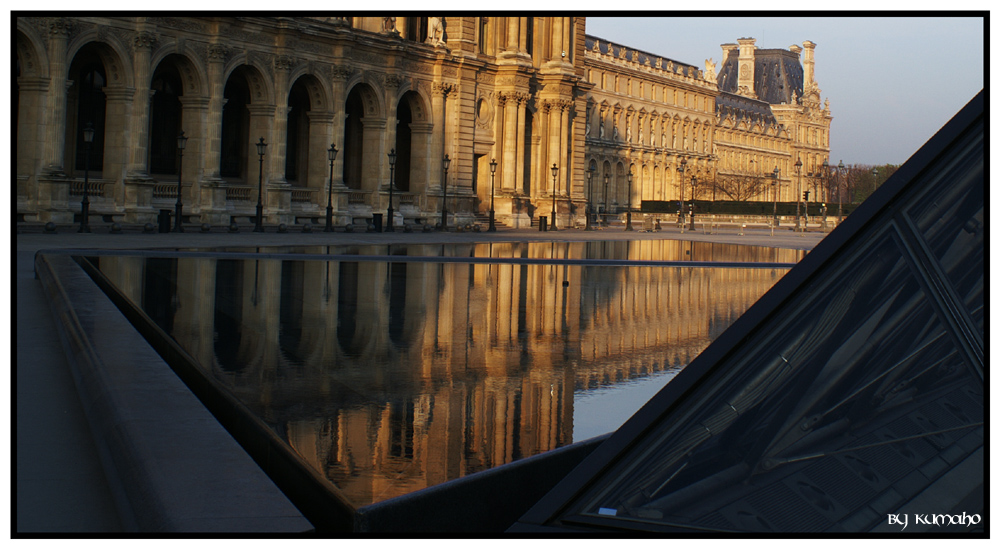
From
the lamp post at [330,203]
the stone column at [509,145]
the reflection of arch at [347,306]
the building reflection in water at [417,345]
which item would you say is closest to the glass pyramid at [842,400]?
the building reflection in water at [417,345]

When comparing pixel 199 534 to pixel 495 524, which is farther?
pixel 495 524

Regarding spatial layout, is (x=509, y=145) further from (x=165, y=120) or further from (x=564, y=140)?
(x=165, y=120)

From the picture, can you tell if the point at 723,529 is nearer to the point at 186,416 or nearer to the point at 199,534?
the point at 199,534

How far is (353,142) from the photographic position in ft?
171

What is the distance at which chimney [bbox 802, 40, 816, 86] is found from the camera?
160125 millimetres

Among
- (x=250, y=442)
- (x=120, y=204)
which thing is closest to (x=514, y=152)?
(x=120, y=204)

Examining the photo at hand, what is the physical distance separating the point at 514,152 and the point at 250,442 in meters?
51.5

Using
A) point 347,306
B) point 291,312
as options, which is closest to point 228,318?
point 291,312

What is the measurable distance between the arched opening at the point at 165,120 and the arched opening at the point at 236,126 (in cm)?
294

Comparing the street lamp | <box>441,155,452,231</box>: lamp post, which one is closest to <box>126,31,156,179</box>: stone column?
the street lamp

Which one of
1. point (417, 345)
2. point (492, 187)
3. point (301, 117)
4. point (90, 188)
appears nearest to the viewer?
point (417, 345)

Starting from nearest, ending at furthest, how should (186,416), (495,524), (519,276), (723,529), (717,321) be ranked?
1. (723,529)
2. (495,524)
3. (186,416)
4. (717,321)
5. (519,276)

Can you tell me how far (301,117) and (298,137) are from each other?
1035 millimetres

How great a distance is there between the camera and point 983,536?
2871 millimetres
